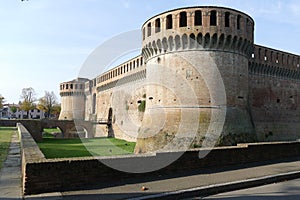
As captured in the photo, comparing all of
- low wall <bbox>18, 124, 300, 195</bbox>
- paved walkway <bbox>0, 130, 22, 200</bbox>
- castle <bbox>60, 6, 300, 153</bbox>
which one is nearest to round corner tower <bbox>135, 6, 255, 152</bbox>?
castle <bbox>60, 6, 300, 153</bbox>

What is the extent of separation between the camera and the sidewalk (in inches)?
216

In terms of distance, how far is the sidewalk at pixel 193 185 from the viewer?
5.49m

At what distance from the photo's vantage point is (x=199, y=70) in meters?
15.7

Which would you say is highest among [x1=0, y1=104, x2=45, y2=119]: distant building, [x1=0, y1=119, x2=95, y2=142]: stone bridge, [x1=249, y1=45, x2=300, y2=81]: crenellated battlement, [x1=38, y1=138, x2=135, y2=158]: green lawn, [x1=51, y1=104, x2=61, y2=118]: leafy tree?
[x1=249, y1=45, x2=300, y2=81]: crenellated battlement

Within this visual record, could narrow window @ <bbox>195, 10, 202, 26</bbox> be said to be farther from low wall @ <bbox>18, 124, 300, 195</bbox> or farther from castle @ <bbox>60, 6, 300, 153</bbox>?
low wall @ <bbox>18, 124, 300, 195</bbox>

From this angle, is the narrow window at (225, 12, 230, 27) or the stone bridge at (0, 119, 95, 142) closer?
the narrow window at (225, 12, 230, 27)

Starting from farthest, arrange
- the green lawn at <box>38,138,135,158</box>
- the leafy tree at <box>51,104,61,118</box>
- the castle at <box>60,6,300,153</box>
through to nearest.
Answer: the leafy tree at <box>51,104,61,118</box>
the green lawn at <box>38,138,135,158</box>
the castle at <box>60,6,300,153</box>

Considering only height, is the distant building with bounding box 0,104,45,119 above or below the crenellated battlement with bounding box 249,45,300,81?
below

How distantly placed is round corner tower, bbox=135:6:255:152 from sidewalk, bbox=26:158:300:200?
6613 millimetres

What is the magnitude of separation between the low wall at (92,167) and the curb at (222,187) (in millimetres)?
1241

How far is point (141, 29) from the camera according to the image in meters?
19.0

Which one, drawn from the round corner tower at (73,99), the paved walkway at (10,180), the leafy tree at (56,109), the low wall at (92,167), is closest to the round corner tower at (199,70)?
the low wall at (92,167)

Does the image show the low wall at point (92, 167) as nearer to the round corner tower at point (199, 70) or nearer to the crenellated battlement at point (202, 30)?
the round corner tower at point (199, 70)

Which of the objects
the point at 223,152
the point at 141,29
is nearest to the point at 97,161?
the point at 223,152
